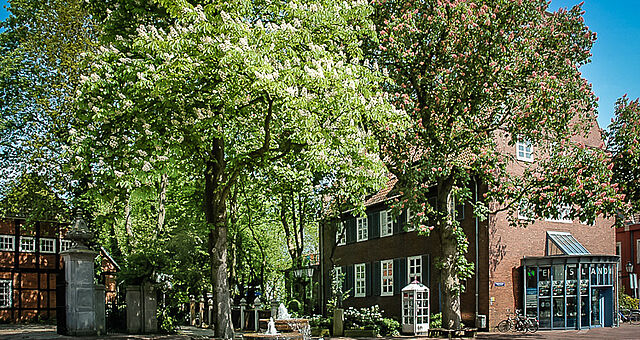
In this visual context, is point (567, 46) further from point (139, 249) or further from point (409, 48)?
point (139, 249)

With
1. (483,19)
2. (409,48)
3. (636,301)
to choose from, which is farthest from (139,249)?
(636,301)

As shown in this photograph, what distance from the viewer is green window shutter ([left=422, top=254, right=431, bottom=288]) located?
A: 2956cm

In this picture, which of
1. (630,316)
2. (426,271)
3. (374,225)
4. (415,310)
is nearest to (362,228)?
(374,225)

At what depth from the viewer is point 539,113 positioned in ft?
69.3

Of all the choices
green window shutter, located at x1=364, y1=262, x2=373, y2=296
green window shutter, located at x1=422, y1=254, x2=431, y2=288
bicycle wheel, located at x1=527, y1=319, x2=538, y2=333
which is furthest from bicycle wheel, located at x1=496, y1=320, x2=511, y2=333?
green window shutter, located at x1=364, y1=262, x2=373, y2=296

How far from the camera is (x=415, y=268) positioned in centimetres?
3078

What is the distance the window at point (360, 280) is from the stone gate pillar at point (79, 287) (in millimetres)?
18831

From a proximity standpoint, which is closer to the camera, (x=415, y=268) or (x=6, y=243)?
(x=415, y=268)

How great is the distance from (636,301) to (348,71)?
94.1ft

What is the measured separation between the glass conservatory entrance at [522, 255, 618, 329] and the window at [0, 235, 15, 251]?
24951 mm

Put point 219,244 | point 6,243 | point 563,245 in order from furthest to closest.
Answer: point 6,243, point 563,245, point 219,244

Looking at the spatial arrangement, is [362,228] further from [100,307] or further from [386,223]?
[100,307]

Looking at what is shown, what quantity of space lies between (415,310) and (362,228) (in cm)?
1048

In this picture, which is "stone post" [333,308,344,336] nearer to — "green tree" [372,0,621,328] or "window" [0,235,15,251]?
"green tree" [372,0,621,328]
